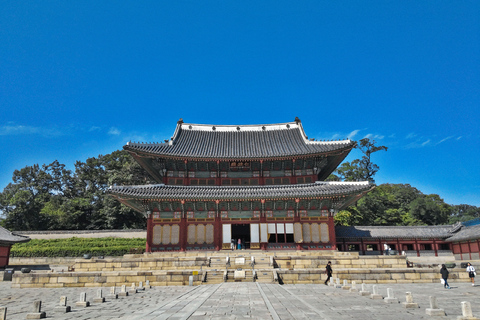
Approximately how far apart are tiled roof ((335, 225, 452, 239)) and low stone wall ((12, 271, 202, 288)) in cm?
2278

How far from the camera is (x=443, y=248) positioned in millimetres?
37375

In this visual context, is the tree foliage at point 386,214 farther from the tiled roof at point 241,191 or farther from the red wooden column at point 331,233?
the tiled roof at point 241,191

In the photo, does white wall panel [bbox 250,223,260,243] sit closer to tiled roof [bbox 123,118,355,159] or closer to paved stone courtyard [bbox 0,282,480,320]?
tiled roof [bbox 123,118,355,159]

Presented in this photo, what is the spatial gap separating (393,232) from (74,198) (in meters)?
58.3

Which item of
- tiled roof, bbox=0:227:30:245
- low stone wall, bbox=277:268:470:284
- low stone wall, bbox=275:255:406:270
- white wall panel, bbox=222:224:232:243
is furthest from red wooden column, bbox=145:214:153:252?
tiled roof, bbox=0:227:30:245

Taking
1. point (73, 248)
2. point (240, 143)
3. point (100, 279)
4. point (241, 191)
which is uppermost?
point (240, 143)

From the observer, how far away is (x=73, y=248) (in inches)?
1528

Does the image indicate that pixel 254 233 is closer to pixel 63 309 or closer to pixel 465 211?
pixel 63 309

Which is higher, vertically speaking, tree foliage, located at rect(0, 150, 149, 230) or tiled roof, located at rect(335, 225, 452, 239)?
tree foliage, located at rect(0, 150, 149, 230)

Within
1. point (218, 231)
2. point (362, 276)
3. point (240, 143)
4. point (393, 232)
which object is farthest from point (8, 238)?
point (393, 232)

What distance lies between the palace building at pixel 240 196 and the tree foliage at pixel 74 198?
721 inches

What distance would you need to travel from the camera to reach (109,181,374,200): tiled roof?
28656 millimetres

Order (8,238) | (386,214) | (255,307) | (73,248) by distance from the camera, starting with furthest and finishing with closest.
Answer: (386,214) < (73,248) < (8,238) < (255,307)

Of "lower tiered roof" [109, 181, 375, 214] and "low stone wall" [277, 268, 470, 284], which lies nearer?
"low stone wall" [277, 268, 470, 284]
